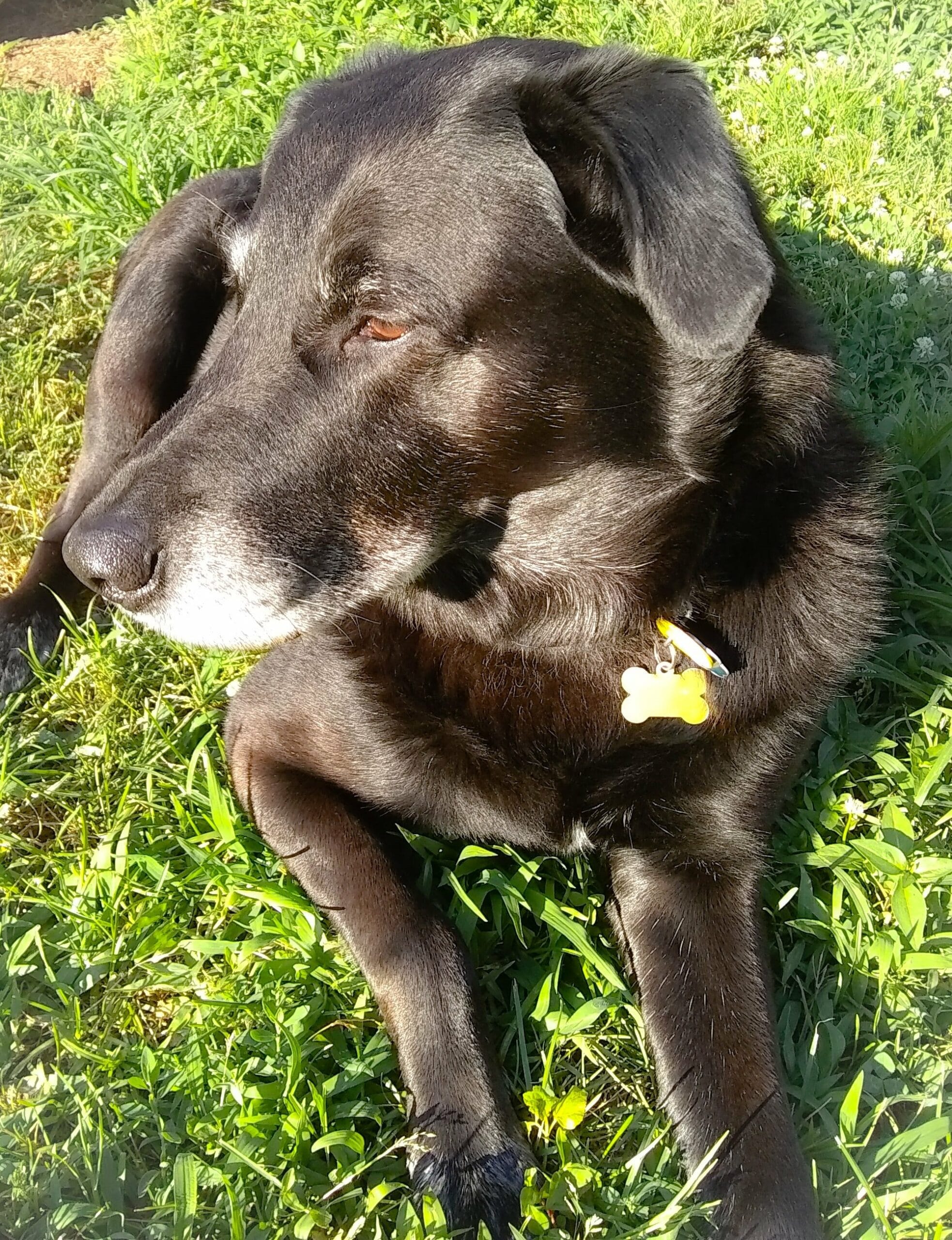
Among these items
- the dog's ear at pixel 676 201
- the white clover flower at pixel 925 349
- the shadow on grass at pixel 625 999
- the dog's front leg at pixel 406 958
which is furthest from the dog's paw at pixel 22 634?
the white clover flower at pixel 925 349

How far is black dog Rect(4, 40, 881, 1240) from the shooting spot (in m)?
1.63

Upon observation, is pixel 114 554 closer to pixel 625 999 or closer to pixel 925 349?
pixel 625 999

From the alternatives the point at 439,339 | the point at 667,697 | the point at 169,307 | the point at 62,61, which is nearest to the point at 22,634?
the point at 169,307

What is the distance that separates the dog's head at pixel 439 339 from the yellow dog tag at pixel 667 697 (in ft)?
1.01

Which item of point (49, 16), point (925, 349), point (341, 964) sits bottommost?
point (341, 964)

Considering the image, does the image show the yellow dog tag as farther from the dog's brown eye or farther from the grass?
the dog's brown eye

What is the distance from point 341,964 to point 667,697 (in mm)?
788

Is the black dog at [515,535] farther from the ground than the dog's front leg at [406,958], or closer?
farther from the ground

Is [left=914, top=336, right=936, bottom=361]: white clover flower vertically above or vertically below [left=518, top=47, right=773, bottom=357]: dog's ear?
below

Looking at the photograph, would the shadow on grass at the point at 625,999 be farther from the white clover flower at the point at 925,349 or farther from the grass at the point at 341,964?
the white clover flower at the point at 925,349

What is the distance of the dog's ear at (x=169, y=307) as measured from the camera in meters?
2.72

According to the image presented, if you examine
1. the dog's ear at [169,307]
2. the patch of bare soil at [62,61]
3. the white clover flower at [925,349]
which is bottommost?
the white clover flower at [925,349]

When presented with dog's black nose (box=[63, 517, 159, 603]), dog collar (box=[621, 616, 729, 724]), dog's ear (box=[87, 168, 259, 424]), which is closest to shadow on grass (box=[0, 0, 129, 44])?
dog's ear (box=[87, 168, 259, 424])

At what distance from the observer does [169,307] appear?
2754mm
